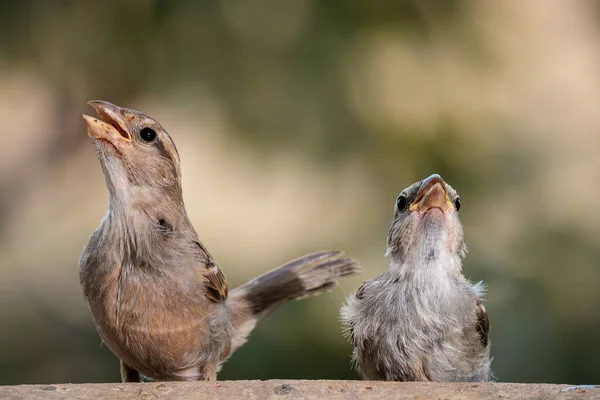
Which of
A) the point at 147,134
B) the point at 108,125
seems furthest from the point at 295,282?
the point at 108,125

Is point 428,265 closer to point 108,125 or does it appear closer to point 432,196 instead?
point 432,196

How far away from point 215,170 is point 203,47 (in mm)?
673

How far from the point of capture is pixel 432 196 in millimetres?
3156

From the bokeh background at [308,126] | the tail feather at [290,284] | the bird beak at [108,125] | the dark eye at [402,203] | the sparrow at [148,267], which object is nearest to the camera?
the bird beak at [108,125]

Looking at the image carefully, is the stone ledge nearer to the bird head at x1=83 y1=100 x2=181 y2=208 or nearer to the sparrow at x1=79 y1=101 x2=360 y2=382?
the sparrow at x1=79 y1=101 x2=360 y2=382

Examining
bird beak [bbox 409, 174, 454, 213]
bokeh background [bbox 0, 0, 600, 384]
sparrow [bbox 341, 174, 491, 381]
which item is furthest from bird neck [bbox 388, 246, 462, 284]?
bokeh background [bbox 0, 0, 600, 384]

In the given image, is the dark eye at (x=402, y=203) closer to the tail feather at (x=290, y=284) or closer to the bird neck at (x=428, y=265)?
the bird neck at (x=428, y=265)

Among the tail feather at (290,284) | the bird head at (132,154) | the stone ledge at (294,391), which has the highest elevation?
the bird head at (132,154)

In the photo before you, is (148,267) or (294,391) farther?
(148,267)

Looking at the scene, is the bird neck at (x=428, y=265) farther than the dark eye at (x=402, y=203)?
No

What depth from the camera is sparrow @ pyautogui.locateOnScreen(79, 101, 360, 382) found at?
10.5ft

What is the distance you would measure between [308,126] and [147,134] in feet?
6.55

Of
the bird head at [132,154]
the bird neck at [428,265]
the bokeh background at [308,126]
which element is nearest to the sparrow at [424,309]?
the bird neck at [428,265]

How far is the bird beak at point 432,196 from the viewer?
10.3ft
